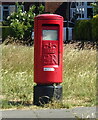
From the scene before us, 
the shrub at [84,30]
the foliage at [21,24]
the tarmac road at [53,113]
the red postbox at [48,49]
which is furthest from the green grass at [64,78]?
the foliage at [21,24]

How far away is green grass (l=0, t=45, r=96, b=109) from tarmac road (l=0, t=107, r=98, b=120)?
1.10 ft

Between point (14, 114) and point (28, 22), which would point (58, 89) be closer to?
point (14, 114)

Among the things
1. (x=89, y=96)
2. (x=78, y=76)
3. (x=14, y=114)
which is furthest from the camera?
(x=78, y=76)

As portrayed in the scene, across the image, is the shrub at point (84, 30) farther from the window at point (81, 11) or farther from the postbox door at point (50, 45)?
the postbox door at point (50, 45)

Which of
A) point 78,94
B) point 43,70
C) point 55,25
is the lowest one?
point 78,94

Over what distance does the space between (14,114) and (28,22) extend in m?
30.8

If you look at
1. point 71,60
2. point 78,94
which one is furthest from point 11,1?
point 78,94

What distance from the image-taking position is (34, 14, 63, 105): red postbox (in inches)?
312

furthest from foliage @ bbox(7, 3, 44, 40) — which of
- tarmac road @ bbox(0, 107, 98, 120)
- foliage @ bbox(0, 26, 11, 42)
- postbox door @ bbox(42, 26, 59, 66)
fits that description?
tarmac road @ bbox(0, 107, 98, 120)

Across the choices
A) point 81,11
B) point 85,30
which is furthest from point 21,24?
point 81,11

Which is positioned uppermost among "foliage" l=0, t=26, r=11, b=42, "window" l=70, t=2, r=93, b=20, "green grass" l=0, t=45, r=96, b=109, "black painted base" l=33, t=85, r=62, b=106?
"window" l=70, t=2, r=93, b=20

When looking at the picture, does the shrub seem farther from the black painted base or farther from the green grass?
the black painted base

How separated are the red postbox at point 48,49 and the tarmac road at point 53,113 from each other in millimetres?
677

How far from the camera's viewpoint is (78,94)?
9133mm
